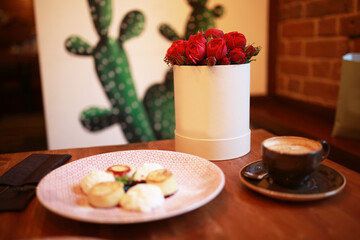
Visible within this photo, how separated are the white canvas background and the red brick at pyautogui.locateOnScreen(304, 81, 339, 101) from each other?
0.47 m

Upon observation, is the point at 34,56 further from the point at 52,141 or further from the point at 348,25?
the point at 348,25

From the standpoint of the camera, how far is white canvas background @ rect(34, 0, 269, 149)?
2348 millimetres

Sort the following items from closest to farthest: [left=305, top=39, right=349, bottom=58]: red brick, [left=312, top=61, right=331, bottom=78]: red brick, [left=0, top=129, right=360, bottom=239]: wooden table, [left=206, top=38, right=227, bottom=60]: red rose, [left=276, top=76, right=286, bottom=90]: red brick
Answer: [left=0, top=129, right=360, bottom=239]: wooden table
[left=206, top=38, right=227, bottom=60]: red rose
[left=305, top=39, right=349, bottom=58]: red brick
[left=312, top=61, right=331, bottom=78]: red brick
[left=276, top=76, right=286, bottom=90]: red brick

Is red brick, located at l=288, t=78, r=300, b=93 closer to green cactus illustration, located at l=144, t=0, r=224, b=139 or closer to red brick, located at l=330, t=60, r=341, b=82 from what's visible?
red brick, located at l=330, t=60, r=341, b=82

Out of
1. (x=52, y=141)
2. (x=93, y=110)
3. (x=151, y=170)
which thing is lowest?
(x=52, y=141)

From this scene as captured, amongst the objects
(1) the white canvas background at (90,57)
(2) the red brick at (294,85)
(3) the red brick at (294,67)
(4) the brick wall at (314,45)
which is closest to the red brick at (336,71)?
(4) the brick wall at (314,45)

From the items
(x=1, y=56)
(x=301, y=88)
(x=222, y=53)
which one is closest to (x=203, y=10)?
(x=301, y=88)

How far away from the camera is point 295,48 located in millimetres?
2297

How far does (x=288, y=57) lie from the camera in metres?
2.40

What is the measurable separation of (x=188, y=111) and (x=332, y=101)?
1280 mm

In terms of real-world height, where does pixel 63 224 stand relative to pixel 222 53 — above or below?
below

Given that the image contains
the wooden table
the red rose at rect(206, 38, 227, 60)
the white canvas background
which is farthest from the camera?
the white canvas background

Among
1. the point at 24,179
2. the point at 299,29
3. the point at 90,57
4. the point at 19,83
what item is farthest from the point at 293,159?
the point at 19,83

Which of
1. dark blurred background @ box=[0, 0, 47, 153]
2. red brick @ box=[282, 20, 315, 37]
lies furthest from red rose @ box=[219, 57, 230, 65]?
dark blurred background @ box=[0, 0, 47, 153]
